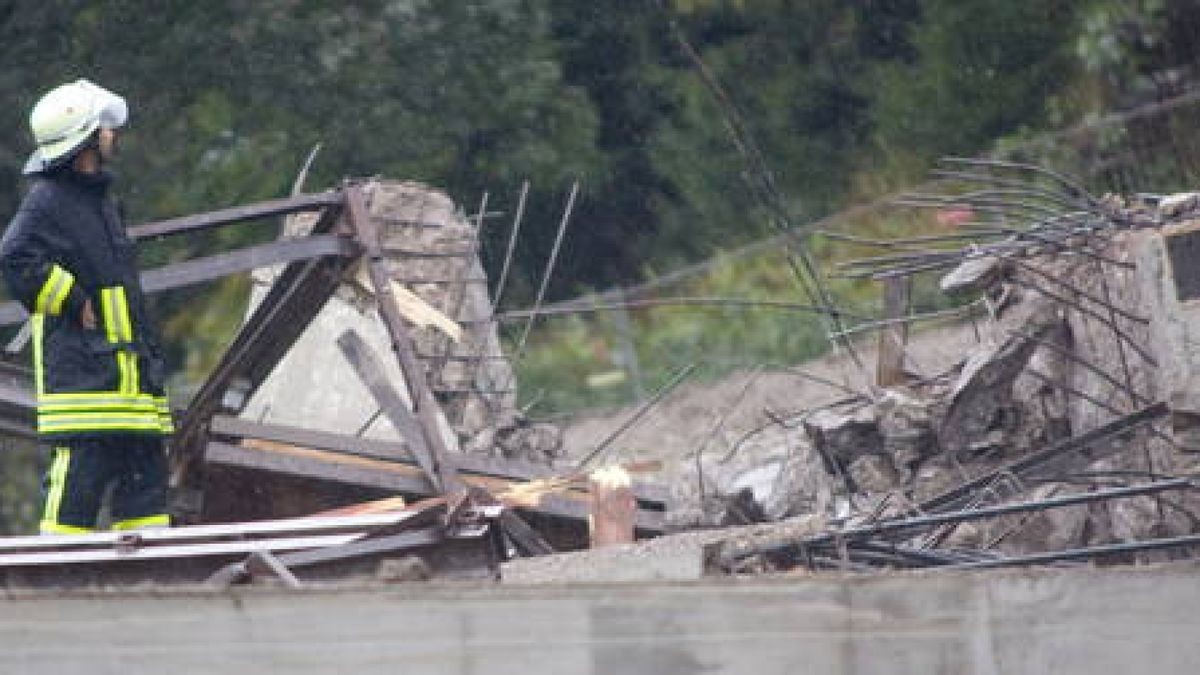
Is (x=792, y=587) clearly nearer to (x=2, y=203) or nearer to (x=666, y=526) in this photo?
(x=666, y=526)

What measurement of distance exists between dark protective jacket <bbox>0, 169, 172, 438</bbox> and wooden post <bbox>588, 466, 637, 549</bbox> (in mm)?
1611

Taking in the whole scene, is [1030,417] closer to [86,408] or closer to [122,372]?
[122,372]

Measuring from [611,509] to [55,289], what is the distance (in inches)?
83.0

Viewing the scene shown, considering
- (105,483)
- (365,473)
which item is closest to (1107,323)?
(365,473)

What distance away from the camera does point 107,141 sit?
917cm

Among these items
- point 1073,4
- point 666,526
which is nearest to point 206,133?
point 1073,4

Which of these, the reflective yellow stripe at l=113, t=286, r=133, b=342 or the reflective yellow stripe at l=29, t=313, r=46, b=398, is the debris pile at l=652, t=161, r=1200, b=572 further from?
the reflective yellow stripe at l=29, t=313, r=46, b=398

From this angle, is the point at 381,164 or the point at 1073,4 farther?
the point at 1073,4

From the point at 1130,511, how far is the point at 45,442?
3.75 metres

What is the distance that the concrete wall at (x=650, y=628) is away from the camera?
7.17 m

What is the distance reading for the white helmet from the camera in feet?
29.7

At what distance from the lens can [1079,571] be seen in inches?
286

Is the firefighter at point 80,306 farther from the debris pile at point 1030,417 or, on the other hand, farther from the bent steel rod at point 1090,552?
the bent steel rod at point 1090,552

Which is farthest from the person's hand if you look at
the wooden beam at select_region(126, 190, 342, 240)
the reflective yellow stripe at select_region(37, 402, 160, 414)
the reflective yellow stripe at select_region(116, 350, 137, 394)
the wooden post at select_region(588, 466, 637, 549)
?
the wooden post at select_region(588, 466, 637, 549)
